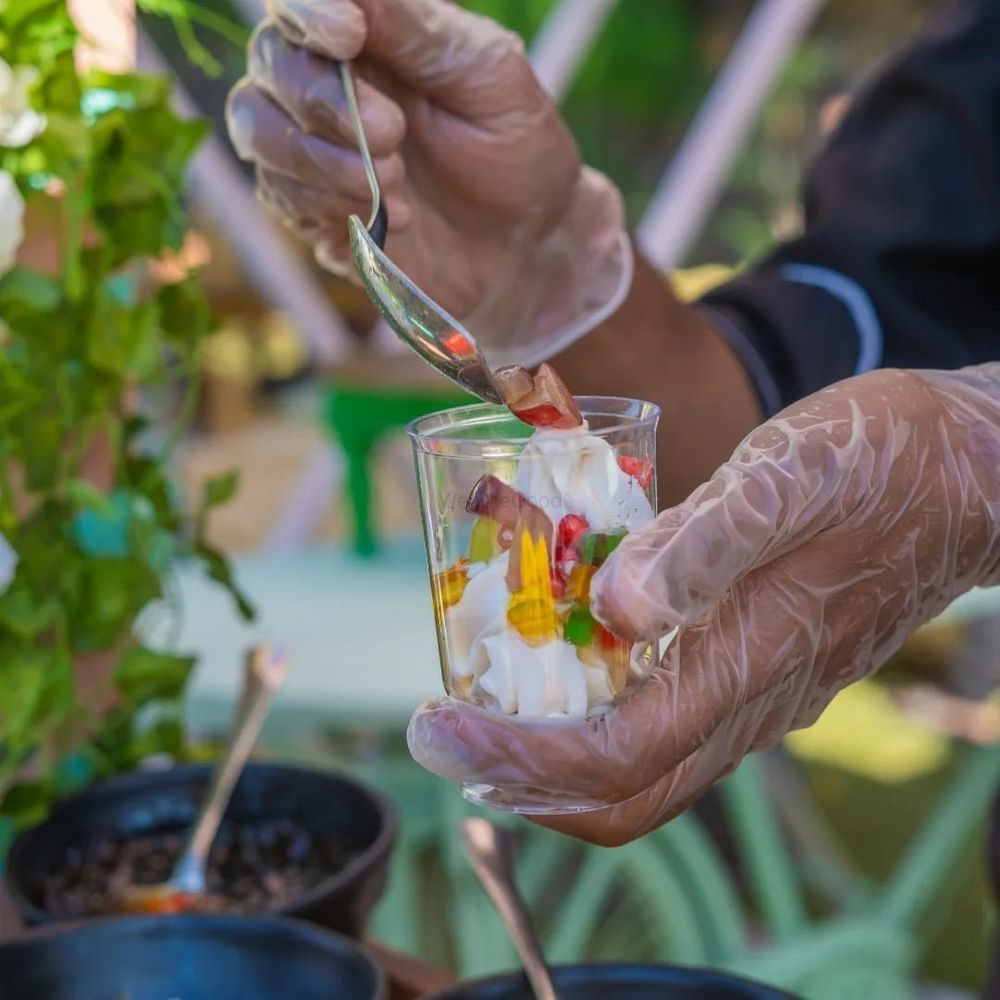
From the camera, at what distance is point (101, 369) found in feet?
2.17

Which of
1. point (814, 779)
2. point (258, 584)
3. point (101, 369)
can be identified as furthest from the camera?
point (814, 779)

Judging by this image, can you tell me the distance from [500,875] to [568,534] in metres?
0.20

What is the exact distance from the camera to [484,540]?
47 centimetres

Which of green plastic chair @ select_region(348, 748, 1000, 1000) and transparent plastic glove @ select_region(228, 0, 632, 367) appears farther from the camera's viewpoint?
green plastic chair @ select_region(348, 748, 1000, 1000)

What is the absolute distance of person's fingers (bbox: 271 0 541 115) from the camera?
0.62 m

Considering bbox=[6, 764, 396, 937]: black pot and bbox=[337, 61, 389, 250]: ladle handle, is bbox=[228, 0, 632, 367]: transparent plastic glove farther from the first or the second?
bbox=[6, 764, 396, 937]: black pot

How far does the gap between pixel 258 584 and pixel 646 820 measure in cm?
138

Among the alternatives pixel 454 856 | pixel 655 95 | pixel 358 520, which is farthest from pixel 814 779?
pixel 655 95

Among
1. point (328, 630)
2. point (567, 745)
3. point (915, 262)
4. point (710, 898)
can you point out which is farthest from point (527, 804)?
point (328, 630)

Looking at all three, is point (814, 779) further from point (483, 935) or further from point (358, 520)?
point (483, 935)

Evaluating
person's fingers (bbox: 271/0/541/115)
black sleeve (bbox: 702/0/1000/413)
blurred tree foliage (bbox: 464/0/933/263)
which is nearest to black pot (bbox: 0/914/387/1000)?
person's fingers (bbox: 271/0/541/115)

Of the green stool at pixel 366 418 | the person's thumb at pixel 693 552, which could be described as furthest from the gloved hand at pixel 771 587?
the green stool at pixel 366 418

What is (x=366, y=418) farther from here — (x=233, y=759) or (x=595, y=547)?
(x=595, y=547)

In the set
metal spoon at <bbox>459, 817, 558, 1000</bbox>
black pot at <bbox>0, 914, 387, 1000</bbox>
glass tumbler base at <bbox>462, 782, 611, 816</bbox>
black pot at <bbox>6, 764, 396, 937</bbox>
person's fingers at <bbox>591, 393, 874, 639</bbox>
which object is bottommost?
black pot at <bbox>6, 764, 396, 937</bbox>
